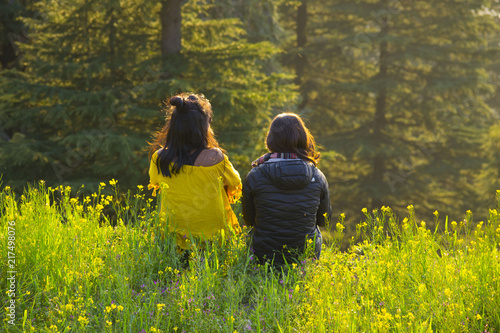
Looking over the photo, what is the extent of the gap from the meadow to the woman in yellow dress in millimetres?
150

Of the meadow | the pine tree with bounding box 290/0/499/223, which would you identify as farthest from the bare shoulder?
the pine tree with bounding box 290/0/499/223

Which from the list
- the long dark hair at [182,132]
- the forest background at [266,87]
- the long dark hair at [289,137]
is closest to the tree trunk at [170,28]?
the forest background at [266,87]

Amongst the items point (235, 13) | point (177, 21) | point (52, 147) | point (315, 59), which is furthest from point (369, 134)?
point (52, 147)

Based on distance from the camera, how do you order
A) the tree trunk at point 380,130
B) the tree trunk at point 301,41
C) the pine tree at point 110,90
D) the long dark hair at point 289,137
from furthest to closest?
the tree trunk at point 301,41
the tree trunk at point 380,130
the pine tree at point 110,90
the long dark hair at point 289,137

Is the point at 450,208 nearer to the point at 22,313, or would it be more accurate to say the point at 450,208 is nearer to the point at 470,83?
the point at 470,83

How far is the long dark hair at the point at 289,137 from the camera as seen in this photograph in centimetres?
333

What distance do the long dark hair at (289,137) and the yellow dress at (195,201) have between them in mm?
428

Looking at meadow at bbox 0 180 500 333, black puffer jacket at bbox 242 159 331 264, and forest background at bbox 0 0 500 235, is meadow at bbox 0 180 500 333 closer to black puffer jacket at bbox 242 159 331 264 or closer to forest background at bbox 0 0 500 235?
black puffer jacket at bbox 242 159 331 264

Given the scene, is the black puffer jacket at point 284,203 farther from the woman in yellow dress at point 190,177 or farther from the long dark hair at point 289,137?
the woman in yellow dress at point 190,177

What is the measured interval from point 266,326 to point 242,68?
7.68m

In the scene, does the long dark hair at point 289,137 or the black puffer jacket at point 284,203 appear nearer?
the black puffer jacket at point 284,203

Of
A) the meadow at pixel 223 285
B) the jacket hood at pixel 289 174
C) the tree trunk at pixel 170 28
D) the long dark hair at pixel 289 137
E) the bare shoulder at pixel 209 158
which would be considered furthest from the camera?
the tree trunk at pixel 170 28

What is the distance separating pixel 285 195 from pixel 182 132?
3.17 feet

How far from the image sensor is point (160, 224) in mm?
3383
